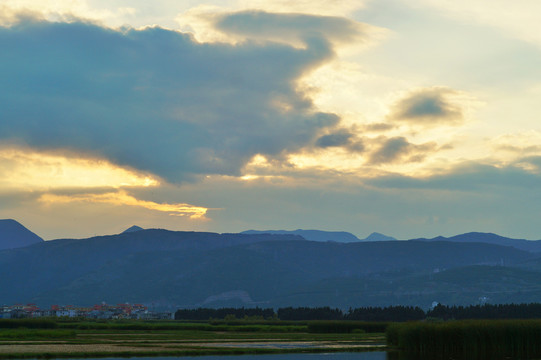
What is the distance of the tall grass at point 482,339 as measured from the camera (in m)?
96.6

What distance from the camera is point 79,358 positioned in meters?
90.2

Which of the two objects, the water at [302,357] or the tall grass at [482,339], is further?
the tall grass at [482,339]

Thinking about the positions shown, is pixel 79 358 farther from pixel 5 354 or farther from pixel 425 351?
pixel 425 351

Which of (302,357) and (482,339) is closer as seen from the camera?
(302,357)

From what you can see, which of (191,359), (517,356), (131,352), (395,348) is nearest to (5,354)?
(131,352)

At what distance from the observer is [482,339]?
321ft

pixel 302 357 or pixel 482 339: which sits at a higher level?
pixel 482 339

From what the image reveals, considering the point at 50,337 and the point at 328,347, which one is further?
the point at 50,337

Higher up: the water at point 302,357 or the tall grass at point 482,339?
the tall grass at point 482,339

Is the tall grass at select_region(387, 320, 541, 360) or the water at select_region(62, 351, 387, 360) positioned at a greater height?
the tall grass at select_region(387, 320, 541, 360)

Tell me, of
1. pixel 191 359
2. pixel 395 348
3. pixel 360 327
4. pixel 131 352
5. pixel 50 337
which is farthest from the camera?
pixel 360 327

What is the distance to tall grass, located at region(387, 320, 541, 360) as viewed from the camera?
96.6 metres

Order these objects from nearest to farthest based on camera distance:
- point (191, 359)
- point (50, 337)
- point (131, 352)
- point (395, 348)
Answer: point (191, 359), point (131, 352), point (395, 348), point (50, 337)

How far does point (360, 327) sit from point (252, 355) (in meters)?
85.5
